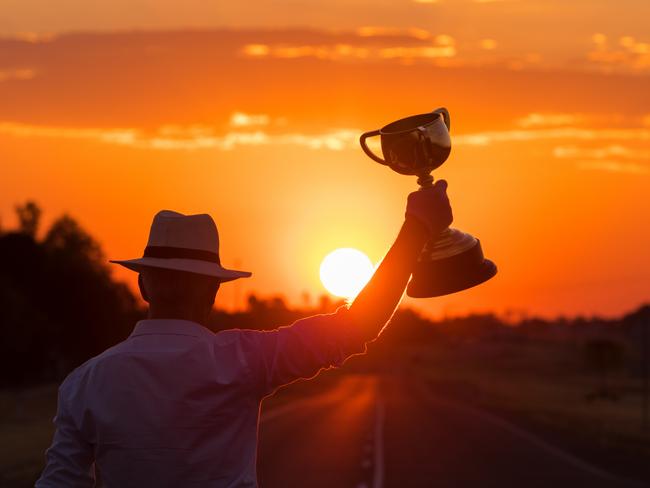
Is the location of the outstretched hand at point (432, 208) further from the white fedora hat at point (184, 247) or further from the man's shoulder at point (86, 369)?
the man's shoulder at point (86, 369)

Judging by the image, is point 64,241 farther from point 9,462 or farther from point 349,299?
point 349,299

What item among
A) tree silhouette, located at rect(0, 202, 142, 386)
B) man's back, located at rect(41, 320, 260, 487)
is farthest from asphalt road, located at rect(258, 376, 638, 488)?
tree silhouette, located at rect(0, 202, 142, 386)

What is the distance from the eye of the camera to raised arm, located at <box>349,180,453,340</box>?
371cm

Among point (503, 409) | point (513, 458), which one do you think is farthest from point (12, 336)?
point (513, 458)

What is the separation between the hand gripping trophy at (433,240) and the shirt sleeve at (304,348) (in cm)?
23

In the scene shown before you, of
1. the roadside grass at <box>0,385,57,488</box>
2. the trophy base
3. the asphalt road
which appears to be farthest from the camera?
the asphalt road

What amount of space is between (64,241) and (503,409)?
153ft

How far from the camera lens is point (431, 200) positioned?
371cm

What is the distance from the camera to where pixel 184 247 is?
4.05 m

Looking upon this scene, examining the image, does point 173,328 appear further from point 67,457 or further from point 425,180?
point 425,180

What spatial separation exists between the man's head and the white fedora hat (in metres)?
0.04

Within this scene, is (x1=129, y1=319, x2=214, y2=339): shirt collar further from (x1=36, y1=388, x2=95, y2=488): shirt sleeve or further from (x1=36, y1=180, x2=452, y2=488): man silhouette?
(x1=36, y1=388, x2=95, y2=488): shirt sleeve

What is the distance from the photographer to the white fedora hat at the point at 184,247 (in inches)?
157

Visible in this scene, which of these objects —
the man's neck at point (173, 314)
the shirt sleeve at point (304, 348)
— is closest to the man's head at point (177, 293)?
the man's neck at point (173, 314)
